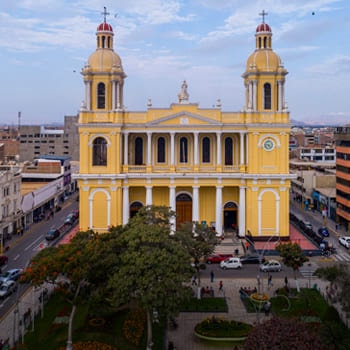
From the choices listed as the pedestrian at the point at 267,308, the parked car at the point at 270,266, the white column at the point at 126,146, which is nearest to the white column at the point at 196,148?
the white column at the point at 126,146

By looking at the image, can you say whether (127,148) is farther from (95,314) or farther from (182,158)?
(95,314)

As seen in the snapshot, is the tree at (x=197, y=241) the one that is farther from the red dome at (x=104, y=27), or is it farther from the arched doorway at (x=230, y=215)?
the red dome at (x=104, y=27)

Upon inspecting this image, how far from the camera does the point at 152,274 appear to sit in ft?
78.3

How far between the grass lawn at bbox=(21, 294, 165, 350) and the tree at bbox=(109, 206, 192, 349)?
253 centimetres

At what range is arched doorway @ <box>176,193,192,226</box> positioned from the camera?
52.4m

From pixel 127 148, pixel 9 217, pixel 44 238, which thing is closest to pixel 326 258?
pixel 127 148

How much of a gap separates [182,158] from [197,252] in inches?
829

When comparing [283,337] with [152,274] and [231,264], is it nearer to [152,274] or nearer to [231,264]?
[152,274]

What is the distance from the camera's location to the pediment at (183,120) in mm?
49594

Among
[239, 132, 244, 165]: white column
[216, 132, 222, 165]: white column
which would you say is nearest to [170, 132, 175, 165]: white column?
[216, 132, 222, 165]: white column

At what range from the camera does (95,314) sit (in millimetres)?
29500

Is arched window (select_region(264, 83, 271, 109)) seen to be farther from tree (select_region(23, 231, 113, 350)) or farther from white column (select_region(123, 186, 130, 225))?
tree (select_region(23, 231, 113, 350))

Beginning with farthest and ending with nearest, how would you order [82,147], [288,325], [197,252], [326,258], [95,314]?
1. [82,147]
2. [326,258]
3. [197,252]
4. [95,314]
5. [288,325]

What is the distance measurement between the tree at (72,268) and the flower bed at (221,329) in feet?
21.9
